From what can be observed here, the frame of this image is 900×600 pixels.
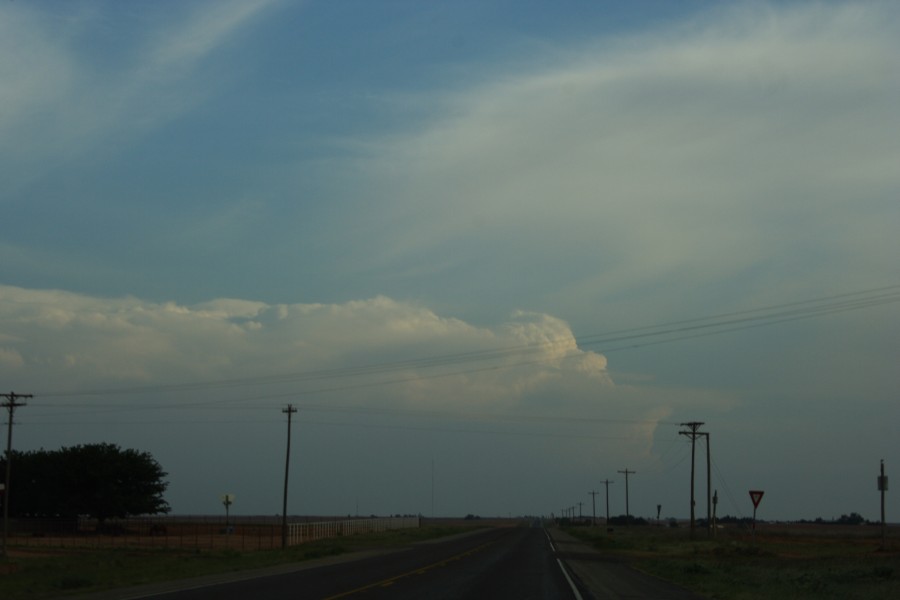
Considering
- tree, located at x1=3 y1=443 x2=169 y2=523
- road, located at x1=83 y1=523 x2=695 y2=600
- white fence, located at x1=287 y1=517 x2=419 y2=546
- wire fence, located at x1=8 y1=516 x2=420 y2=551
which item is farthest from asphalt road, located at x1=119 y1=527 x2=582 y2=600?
tree, located at x1=3 y1=443 x2=169 y2=523

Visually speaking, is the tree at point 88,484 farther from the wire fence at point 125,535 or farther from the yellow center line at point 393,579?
the yellow center line at point 393,579

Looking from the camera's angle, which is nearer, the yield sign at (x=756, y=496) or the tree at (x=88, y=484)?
the yield sign at (x=756, y=496)

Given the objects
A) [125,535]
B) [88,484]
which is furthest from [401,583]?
[88,484]

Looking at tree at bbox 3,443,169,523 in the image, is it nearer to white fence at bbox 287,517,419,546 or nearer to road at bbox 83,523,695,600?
white fence at bbox 287,517,419,546

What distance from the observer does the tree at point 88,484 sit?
325 feet

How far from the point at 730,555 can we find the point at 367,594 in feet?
116

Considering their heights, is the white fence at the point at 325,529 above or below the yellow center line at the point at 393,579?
below

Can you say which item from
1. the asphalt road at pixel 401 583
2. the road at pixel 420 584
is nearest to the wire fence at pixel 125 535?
the asphalt road at pixel 401 583

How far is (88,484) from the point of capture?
9938 centimetres

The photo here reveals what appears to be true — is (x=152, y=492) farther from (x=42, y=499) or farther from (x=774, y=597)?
(x=774, y=597)

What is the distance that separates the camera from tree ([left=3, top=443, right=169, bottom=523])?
3898 inches

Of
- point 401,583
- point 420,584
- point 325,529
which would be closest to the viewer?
point 420,584

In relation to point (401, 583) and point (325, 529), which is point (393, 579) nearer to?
point (401, 583)

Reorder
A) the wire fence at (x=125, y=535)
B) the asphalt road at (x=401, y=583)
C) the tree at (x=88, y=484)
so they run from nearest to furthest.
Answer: the asphalt road at (x=401, y=583), the wire fence at (x=125, y=535), the tree at (x=88, y=484)
